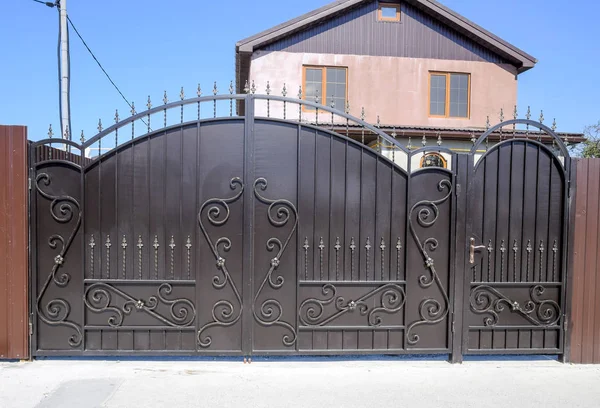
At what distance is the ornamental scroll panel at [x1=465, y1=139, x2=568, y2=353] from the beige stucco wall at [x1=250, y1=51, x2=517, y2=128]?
392 inches

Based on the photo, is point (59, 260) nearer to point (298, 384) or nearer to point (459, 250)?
point (298, 384)

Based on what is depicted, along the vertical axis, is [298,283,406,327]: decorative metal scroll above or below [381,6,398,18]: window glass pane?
below

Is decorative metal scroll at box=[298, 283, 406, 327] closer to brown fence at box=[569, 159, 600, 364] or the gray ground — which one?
the gray ground

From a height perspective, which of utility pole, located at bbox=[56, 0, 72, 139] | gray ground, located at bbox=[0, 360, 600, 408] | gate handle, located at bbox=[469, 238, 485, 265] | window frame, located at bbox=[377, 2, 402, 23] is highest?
window frame, located at bbox=[377, 2, 402, 23]

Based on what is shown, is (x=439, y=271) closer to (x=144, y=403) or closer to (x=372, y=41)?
(x=144, y=403)

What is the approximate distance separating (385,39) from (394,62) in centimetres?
93

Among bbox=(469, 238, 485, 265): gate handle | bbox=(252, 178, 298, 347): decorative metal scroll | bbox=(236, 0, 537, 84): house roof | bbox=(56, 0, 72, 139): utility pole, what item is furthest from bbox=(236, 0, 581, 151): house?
bbox=(252, 178, 298, 347): decorative metal scroll

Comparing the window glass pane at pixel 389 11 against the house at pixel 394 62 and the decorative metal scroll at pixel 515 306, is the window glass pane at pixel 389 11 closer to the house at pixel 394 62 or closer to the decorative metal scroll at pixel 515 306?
the house at pixel 394 62

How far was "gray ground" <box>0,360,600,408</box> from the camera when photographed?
11.5ft

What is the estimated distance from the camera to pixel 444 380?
397 cm

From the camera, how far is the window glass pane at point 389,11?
15078mm

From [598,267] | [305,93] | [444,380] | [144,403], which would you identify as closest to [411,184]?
[444,380]

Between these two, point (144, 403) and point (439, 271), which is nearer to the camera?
point (144, 403)

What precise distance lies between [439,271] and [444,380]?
3.52 ft
